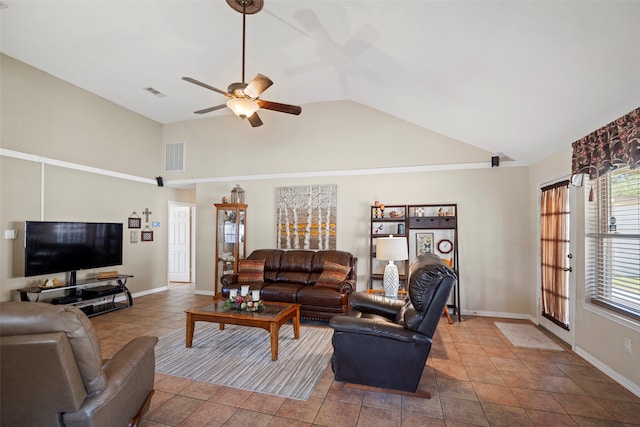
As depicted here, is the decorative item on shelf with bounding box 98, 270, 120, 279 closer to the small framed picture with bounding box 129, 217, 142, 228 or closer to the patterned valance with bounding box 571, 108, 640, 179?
the small framed picture with bounding box 129, 217, 142, 228

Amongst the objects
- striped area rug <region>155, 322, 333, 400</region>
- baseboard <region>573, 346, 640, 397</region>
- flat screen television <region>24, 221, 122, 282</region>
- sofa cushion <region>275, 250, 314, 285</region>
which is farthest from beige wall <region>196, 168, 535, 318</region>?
flat screen television <region>24, 221, 122, 282</region>

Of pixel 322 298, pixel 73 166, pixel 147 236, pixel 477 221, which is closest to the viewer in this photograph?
pixel 322 298

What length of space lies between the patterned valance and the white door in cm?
763

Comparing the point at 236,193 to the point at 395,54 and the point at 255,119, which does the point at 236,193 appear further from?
the point at 395,54

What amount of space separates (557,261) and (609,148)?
5.70 feet

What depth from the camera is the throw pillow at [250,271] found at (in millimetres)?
4895

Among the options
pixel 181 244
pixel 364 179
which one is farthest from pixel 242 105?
pixel 181 244

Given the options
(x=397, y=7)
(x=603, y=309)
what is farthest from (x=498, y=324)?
(x=397, y=7)

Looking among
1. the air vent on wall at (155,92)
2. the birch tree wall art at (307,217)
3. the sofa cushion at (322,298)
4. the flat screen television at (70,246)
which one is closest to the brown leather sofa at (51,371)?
the sofa cushion at (322,298)

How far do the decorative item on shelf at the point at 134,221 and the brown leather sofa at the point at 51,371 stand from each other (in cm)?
503

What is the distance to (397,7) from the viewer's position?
7.98 feet

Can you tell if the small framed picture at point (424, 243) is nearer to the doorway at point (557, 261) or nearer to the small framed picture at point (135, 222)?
the doorway at point (557, 261)

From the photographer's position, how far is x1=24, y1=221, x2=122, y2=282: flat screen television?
13.6 ft

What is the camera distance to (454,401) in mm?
2383
